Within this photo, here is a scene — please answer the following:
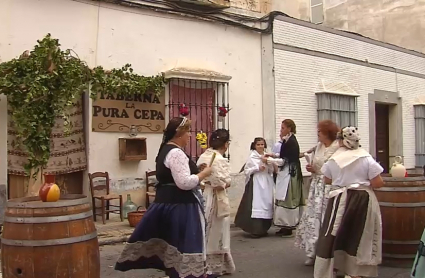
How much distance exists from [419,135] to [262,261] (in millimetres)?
10110

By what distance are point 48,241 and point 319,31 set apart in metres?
9.63

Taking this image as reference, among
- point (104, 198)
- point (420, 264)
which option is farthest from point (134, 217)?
point (420, 264)

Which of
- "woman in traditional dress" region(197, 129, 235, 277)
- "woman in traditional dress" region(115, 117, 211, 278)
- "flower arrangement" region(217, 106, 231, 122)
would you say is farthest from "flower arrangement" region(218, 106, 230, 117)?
"woman in traditional dress" region(115, 117, 211, 278)

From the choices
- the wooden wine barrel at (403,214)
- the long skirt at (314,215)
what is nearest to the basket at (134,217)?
the long skirt at (314,215)

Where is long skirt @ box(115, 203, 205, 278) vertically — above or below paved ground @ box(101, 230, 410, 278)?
above

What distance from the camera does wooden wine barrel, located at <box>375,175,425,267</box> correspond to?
19.5 ft

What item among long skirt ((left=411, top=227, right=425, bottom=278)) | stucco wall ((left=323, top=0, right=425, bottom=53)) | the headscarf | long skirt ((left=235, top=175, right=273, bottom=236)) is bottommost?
long skirt ((left=235, top=175, right=273, bottom=236))

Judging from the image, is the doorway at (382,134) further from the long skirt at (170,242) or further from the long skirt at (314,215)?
the long skirt at (170,242)

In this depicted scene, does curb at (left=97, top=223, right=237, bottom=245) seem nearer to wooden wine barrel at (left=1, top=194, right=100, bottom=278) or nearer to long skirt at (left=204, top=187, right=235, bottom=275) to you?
long skirt at (left=204, top=187, right=235, bottom=275)

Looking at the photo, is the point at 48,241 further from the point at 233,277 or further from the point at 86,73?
the point at 86,73

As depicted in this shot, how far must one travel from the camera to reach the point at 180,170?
4395 millimetres

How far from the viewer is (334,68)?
41.1 ft

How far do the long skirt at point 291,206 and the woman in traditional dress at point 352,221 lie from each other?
2606 mm

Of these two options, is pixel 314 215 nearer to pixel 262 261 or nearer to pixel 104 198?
pixel 262 261
